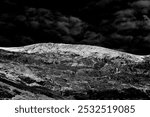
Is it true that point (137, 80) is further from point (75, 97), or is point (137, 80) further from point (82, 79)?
point (75, 97)

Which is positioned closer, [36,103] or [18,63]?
[36,103]

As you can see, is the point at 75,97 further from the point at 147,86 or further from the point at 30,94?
the point at 147,86

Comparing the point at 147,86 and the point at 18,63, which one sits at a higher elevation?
the point at 18,63

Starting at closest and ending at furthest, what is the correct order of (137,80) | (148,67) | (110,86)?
(110,86)
(137,80)
(148,67)

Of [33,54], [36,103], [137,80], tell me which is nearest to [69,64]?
[33,54]

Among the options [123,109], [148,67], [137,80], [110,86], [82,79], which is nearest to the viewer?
[123,109]

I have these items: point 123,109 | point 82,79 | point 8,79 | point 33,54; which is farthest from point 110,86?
point 123,109
